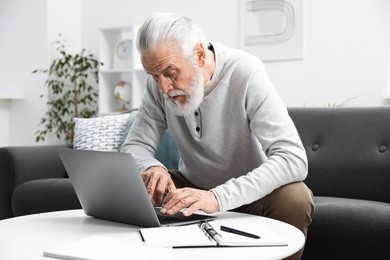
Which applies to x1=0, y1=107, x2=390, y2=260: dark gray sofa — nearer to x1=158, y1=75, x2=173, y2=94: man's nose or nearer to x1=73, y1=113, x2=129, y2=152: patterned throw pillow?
x1=73, y1=113, x2=129, y2=152: patterned throw pillow

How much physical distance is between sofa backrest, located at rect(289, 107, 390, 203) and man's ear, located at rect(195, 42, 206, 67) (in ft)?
3.09

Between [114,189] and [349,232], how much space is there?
959 millimetres

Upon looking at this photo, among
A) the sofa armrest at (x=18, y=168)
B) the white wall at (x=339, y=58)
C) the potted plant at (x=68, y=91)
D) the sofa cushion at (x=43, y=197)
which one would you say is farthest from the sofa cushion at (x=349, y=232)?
the potted plant at (x=68, y=91)

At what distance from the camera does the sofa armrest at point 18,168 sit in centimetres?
261

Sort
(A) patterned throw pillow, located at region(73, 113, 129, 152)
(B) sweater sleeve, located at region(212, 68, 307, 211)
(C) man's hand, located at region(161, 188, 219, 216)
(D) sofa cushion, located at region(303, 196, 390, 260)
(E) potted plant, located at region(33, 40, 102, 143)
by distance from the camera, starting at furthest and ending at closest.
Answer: (E) potted plant, located at region(33, 40, 102, 143) < (A) patterned throw pillow, located at region(73, 113, 129, 152) < (D) sofa cushion, located at region(303, 196, 390, 260) < (B) sweater sleeve, located at region(212, 68, 307, 211) < (C) man's hand, located at region(161, 188, 219, 216)

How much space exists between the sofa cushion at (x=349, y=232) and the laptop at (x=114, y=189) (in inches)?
27.5

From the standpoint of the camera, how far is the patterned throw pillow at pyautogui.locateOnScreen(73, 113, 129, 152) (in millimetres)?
2830


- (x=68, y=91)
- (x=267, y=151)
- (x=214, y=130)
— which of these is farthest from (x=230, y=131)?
(x=68, y=91)

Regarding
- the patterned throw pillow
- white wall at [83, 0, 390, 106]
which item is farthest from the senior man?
white wall at [83, 0, 390, 106]

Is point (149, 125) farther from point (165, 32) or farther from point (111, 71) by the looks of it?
point (111, 71)

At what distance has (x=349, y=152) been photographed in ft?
7.79

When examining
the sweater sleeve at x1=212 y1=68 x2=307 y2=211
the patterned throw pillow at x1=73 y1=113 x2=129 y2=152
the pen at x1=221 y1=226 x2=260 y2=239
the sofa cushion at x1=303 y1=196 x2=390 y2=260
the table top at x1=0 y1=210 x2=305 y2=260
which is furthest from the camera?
the patterned throw pillow at x1=73 y1=113 x2=129 y2=152

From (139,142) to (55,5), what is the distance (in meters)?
3.20

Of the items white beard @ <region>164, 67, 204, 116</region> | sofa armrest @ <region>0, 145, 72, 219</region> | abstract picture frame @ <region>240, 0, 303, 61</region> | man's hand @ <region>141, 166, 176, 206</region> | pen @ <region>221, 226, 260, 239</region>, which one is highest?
abstract picture frame @ <region>240, 0, 303, 61</region>
